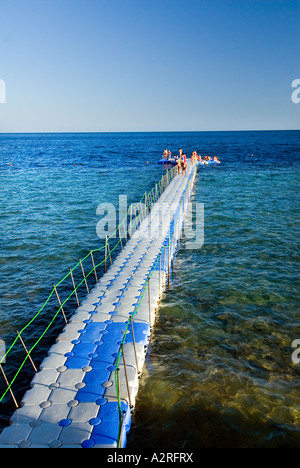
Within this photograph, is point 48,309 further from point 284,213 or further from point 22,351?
point 284,213

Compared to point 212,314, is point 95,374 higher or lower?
higher

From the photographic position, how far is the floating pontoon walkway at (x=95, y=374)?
682 centimetres

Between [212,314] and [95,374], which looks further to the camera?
[212,314]

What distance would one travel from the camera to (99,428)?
273 inches

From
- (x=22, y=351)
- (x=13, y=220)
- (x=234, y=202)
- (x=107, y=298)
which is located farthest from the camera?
(x=234, y=202)

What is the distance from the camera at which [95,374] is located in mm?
8492

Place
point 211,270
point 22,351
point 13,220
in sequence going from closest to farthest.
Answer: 1. point 22,351
2. point 211,270
3. point 13,220

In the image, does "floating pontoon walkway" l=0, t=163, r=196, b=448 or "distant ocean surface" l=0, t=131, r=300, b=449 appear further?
"distant ocean surface" l=0, t=131, r=300, b=449

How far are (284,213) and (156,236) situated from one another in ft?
47.4

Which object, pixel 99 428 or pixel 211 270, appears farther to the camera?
pixel 211 270

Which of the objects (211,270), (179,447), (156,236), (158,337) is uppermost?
(156,236)

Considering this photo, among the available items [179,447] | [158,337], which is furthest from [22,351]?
[179,447]

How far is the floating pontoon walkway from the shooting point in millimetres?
6820

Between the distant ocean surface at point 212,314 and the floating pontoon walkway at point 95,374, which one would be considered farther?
the distant ocean surface at point 212,314
